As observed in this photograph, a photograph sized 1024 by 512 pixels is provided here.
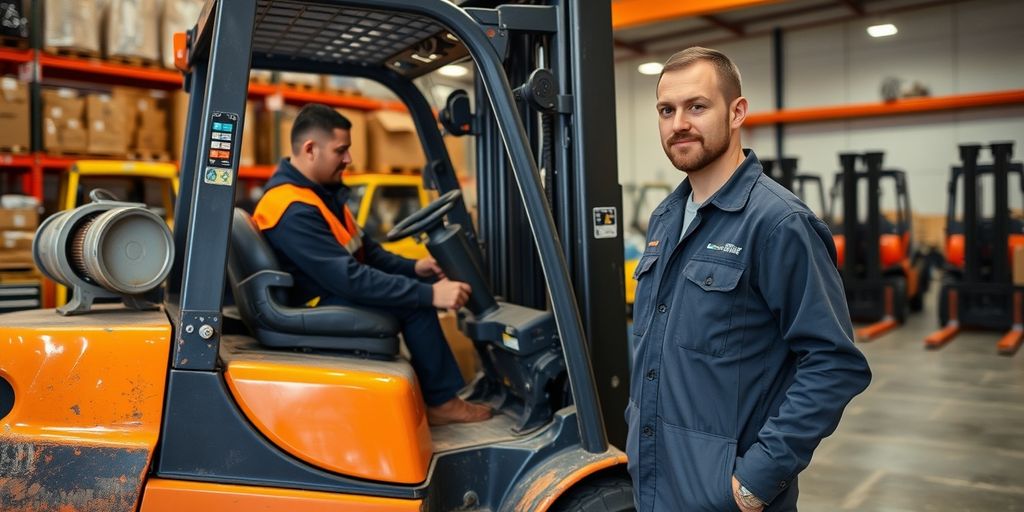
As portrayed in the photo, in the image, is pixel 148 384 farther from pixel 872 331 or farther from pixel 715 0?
pixel 715 0

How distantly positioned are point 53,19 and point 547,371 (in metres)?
8.10

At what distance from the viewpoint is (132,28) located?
30.5 ft

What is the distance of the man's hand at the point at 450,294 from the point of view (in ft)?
10.0

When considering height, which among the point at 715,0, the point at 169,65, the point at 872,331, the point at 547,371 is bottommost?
the point at 872,331

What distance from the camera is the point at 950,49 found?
17.7 metres

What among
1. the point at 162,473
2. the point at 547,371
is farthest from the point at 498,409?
the point at 162,473

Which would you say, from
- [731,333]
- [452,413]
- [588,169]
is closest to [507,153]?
[588,169]

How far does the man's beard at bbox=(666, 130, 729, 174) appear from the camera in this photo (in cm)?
182

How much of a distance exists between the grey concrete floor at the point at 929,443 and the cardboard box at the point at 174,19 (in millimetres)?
8070

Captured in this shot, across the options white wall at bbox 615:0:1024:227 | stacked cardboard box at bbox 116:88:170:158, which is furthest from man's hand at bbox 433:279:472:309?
white wall at bbox 615:0:1024:227

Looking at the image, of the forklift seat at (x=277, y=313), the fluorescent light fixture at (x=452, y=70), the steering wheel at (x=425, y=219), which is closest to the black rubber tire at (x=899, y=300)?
the fluorescent light fixture at (x=452, y=70)

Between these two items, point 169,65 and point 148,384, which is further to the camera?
point 169,65

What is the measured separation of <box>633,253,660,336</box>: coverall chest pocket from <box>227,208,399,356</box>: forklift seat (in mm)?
1198

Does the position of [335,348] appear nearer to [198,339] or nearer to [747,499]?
[198,339]
